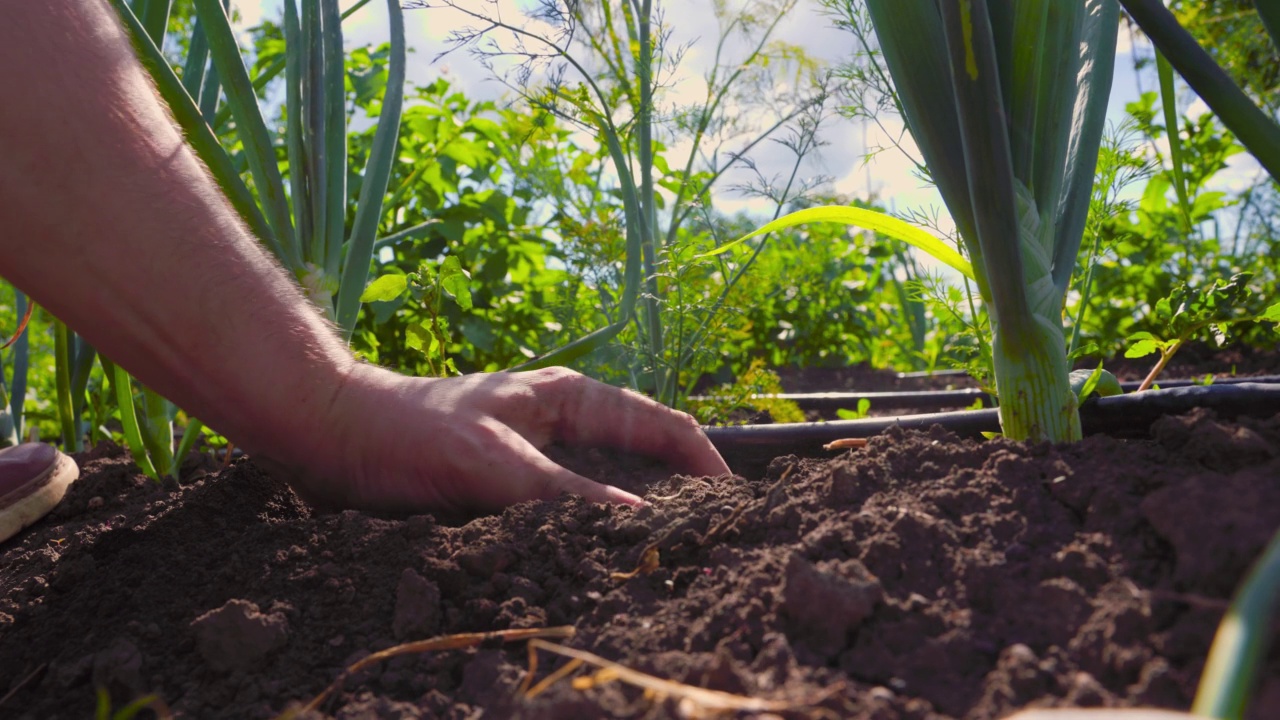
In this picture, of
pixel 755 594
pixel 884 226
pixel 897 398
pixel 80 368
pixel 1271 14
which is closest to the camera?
pixel 755 594

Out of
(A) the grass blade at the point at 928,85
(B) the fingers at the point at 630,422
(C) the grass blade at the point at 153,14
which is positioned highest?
(C) the grass blade at the point at 153,14

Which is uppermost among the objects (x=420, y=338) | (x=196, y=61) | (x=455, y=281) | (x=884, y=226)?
(x=196, y=61)

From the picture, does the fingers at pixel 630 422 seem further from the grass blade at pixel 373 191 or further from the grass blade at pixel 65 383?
the grass blade at pixel 65 383

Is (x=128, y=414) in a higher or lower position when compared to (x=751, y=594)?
lower

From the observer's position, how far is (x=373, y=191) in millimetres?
1588

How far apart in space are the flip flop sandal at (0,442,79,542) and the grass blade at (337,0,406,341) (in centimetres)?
58

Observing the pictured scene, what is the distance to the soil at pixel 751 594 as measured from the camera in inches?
21.8

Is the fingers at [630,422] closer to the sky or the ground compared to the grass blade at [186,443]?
closer to the sky

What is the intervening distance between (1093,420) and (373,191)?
4.14 feet

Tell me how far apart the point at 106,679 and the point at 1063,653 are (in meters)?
0.80

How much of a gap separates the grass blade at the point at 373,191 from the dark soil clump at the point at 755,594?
23.1 inches

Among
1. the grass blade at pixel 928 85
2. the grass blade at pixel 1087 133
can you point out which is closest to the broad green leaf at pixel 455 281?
the grass blade at pixel 928 85

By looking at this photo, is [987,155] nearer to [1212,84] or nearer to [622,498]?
[1212,84]

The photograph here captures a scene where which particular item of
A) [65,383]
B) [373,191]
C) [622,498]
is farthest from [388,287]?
[65,383]
